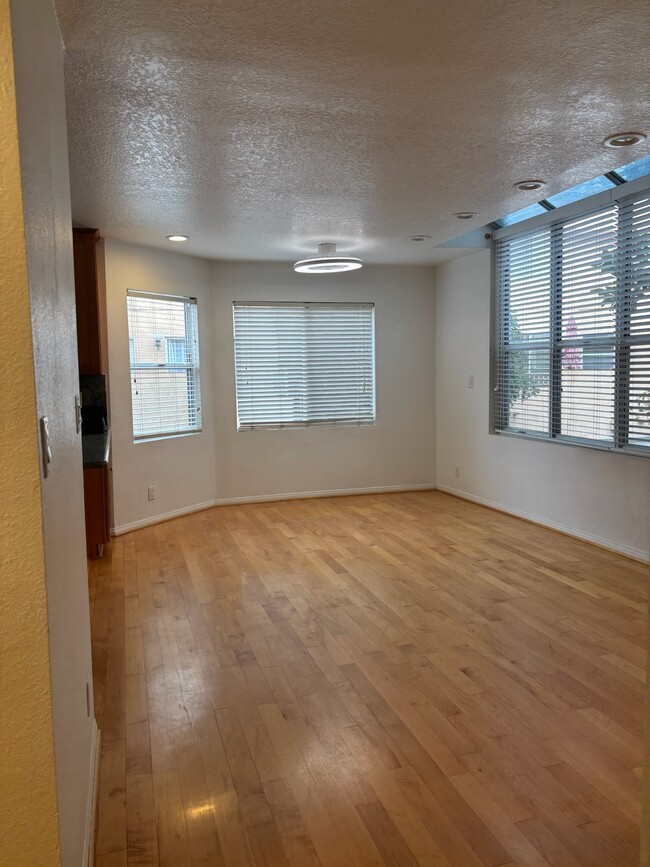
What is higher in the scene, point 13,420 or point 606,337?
point 606,337

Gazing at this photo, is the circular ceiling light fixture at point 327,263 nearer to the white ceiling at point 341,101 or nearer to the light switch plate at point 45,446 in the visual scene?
the white ceiling at point 341,101

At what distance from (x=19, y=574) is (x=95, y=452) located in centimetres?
258

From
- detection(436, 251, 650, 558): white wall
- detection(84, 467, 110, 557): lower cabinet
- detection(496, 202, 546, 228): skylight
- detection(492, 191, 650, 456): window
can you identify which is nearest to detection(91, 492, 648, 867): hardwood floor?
detection(84, 467, 110, 557): lower cabinet

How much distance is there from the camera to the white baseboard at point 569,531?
449 centimetres

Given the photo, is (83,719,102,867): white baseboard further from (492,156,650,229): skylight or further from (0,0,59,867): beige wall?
(492,156,650,229): skylight

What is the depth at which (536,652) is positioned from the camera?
10.1ft

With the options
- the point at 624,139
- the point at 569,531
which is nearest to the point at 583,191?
the point at 624,139

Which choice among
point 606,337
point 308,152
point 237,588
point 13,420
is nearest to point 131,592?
point 237,588

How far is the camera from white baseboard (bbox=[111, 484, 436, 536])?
5.65 meters

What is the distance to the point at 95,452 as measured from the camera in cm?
363

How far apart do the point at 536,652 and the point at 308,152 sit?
2.66 metres

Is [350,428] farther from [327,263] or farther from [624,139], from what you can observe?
[624,139]

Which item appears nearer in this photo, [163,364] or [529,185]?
A: [529,185]

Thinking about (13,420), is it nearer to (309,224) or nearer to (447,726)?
(447,726)
